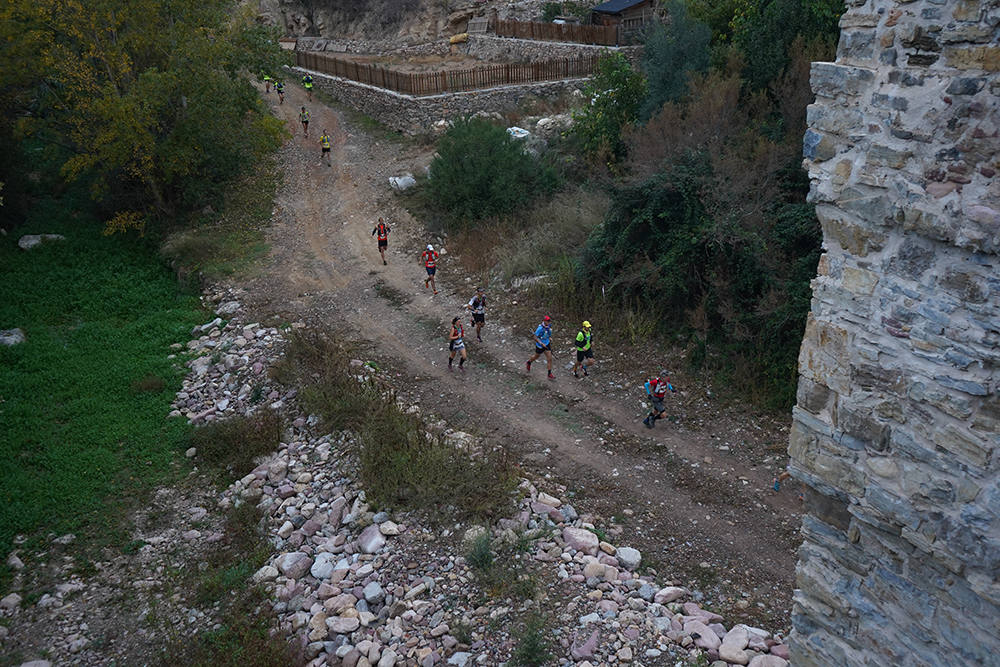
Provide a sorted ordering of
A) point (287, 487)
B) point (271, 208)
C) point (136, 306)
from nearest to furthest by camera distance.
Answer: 1. point (287, 487)
2. point (136, 306)
3. point (271, 208)

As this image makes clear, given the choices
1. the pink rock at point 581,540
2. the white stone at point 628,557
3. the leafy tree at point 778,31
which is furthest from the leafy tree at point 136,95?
the white stone at point 628,557

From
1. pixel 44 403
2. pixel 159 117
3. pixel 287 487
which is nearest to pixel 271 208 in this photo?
pixel 159 117

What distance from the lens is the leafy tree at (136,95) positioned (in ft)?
57.2

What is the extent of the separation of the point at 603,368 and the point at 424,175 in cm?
1028

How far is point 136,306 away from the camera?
16.3 metres

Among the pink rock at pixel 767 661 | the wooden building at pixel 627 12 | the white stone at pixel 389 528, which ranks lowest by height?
the white stone at pixel 389 528

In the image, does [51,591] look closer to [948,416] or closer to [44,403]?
[44,403]

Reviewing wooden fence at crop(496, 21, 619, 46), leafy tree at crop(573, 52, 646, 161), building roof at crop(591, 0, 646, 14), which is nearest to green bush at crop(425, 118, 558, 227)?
leafy tree at crop(573, 52, 646, 161)

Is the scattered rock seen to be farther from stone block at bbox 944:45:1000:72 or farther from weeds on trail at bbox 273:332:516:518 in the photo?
stone block at bbox 944:45:1000:72

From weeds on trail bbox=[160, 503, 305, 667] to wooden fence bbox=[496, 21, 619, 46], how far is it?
24540 mm

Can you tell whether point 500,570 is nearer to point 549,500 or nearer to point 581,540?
point 581,540

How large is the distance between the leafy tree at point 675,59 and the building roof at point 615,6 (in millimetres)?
12307

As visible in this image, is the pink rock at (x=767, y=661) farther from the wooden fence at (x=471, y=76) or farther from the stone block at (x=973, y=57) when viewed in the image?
the wooden fence at (x=471, y=76)

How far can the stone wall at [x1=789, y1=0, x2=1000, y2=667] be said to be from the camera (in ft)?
11.3
